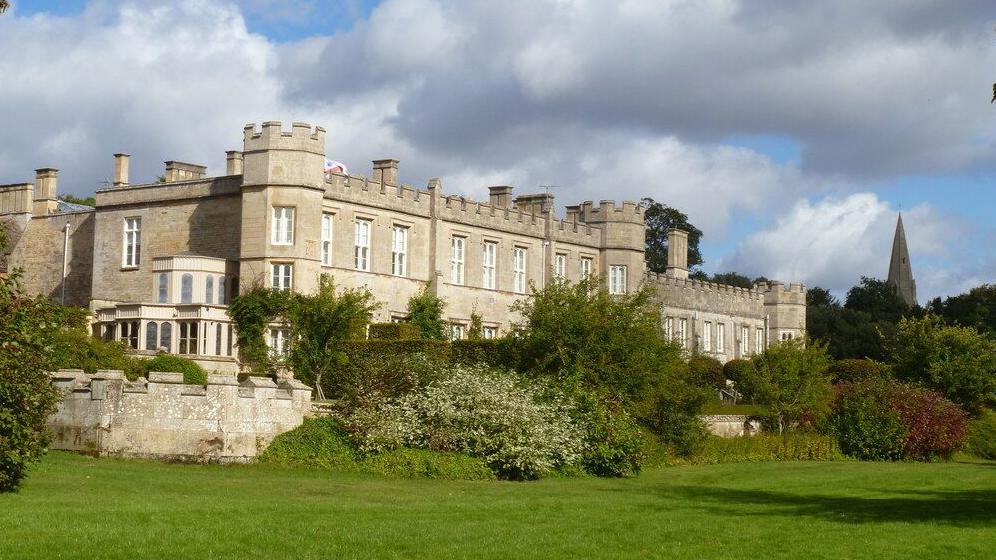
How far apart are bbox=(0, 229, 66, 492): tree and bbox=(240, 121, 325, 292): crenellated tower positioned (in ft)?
76.9

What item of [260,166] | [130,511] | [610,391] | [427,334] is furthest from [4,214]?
[130,511]

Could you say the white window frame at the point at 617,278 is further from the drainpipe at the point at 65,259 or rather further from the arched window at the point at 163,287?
the drainpipe at the point at 65,259

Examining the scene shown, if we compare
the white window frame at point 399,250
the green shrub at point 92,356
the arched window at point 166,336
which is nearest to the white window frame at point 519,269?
the white window frame at point 399,250

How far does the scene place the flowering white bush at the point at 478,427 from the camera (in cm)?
2677

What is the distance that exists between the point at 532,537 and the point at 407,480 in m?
9.09

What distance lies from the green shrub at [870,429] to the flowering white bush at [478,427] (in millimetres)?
12625

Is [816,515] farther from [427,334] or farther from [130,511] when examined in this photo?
[427,334]

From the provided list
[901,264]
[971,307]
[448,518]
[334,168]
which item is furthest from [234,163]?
[901,264]

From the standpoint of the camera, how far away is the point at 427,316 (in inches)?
1838

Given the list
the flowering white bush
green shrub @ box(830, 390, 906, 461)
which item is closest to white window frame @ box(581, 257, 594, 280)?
green shrub @ box(830, 390, 906, 461)

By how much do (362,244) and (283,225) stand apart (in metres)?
3.57

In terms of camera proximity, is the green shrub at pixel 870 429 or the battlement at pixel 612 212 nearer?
the green shrub at pixel 870 429

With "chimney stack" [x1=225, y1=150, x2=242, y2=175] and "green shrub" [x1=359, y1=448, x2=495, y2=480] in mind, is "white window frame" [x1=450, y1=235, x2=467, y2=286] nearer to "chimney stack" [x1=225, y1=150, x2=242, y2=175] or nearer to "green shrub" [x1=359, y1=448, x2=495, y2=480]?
"chimney stack" [x1=225, y1=150, x2=242, y2=175]

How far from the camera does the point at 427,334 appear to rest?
46.4 m
